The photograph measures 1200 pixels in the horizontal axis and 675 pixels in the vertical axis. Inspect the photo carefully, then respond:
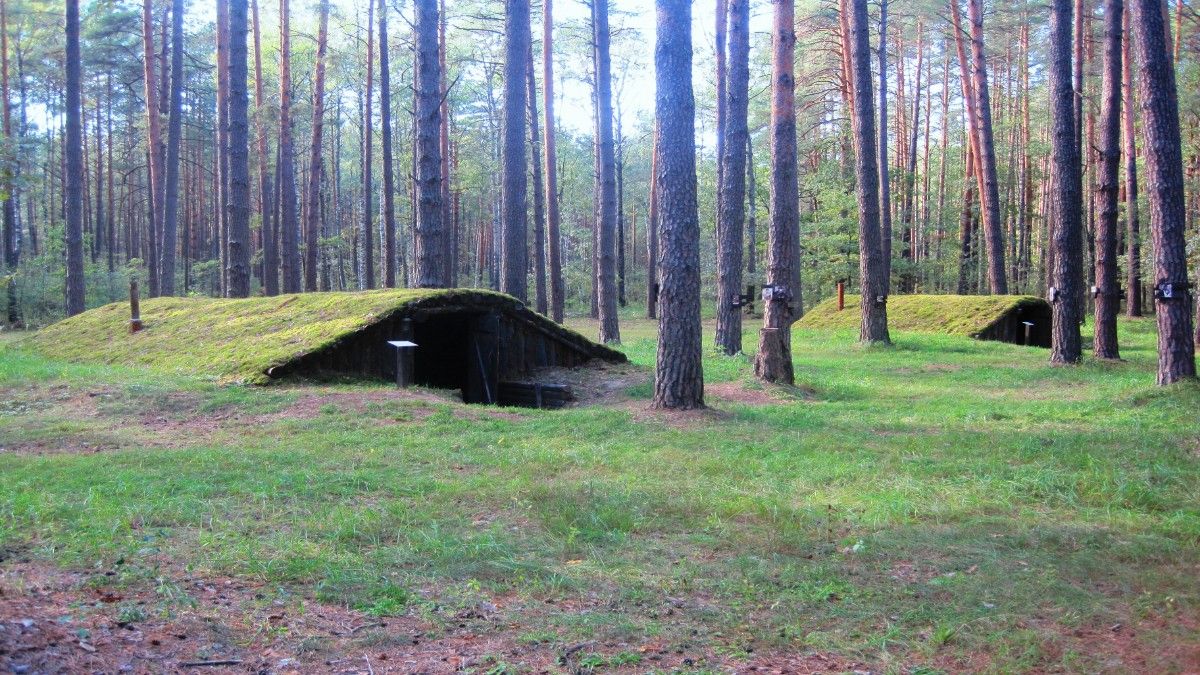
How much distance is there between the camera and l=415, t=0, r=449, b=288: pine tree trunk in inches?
587

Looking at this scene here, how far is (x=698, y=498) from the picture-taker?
20.5 feet

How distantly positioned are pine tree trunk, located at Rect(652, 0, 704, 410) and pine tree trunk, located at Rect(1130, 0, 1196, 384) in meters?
5.74

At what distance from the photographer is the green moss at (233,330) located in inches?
492

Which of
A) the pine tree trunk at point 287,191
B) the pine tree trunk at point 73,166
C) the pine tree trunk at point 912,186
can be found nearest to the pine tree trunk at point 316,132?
the pine tree trunk at point 287,191

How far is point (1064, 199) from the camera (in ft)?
47.9

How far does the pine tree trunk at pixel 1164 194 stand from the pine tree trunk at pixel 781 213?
447 cm

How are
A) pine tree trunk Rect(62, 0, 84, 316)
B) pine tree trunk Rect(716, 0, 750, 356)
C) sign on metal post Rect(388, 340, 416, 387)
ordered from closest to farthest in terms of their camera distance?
1. sign on metal post Rect(388, 340, 416, 387)
2. pine tree trunk Rect(716, 0, 750, 356)
3. pine tree trunk Rect(62, 0, 84, 316)

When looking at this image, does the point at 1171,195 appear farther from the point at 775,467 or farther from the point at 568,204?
the point at 568,204

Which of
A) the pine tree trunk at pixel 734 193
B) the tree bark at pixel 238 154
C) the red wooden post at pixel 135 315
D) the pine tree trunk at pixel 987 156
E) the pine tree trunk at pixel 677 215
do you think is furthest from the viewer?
the pine tree trunk at pixel 987 156

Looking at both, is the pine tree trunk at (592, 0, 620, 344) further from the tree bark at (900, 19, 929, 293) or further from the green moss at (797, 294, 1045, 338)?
the tree bark at (900, 19, 929, 293)

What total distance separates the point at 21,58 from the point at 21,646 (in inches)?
1480

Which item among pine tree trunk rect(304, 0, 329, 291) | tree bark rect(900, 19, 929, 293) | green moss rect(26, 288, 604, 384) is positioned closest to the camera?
green moss rect(26, 288, 604, 384)

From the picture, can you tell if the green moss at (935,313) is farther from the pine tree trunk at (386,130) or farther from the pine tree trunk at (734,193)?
the pine tree trunk at (386,130)

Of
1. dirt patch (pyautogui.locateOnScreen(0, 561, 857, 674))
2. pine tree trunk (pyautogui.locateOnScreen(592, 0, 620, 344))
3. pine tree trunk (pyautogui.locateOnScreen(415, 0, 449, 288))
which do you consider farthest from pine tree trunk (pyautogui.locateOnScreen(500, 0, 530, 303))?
dirt patch (pyautogui.locateOnScreen(0, 561, 857, 674))
